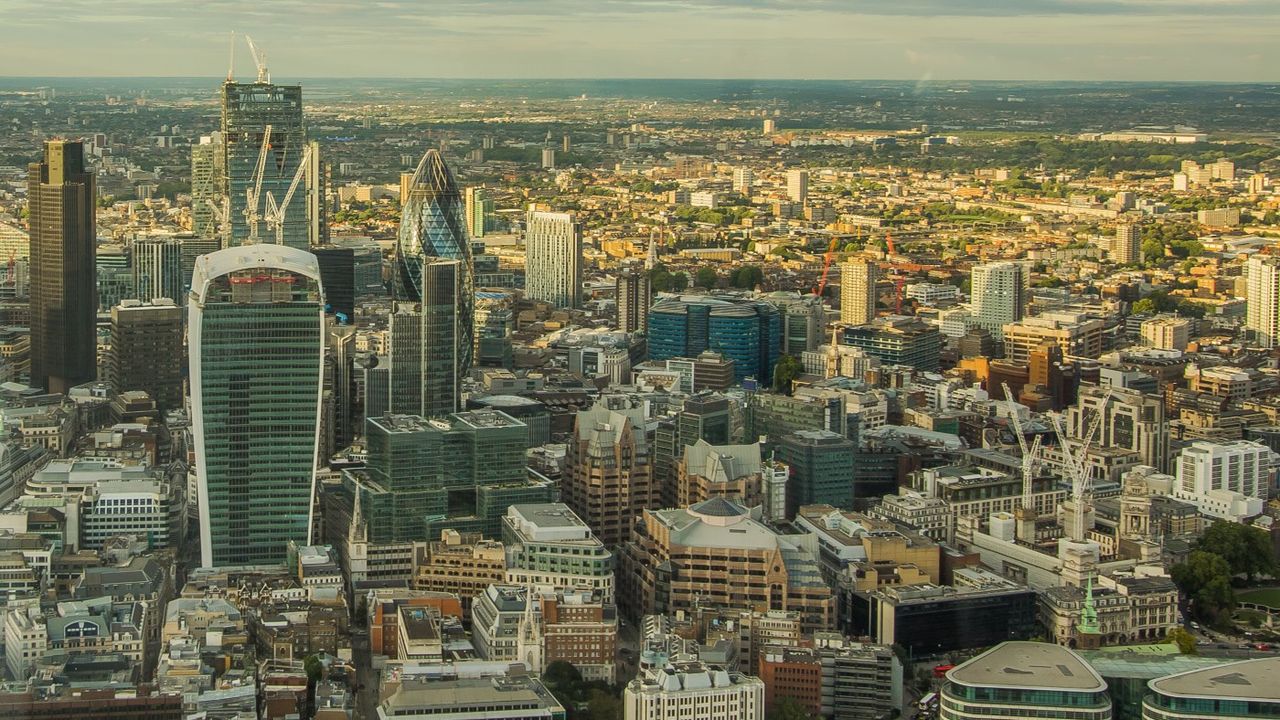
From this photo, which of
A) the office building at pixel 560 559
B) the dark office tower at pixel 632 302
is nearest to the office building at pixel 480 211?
the dark office tower at pixel 632 302

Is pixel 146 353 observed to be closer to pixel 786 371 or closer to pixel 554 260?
pixel 786 371

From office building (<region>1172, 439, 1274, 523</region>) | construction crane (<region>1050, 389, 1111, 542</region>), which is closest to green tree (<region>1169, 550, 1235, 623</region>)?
construction crane (<region>1050, 389, 1111, 542</region>)

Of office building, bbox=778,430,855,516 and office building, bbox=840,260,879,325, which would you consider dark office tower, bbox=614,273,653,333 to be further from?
office building, bbox=778,430,855,516

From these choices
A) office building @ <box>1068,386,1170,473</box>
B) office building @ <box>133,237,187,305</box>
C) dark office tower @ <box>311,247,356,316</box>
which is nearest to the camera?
office building @ <box>1068,386,1170,473</box>

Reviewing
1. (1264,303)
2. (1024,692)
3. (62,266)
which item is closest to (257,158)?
(62,266)

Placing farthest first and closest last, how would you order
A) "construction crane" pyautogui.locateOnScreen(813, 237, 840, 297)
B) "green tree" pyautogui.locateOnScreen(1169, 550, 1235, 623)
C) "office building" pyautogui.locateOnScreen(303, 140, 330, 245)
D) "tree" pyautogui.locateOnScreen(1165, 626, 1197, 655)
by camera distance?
1. "construction crane" pyautogui.locateOnScreen(813, 237, 840, 297)
2. "office building" pyautogui.locateOnScreen(303, 140, 330, 245)
3. "green tree" pyautogui.locateOnScreen(1169, 550, 1235, 623)
4. "tree" pyautogui.locateOnScreen(1165, 626, 1197, 655)
